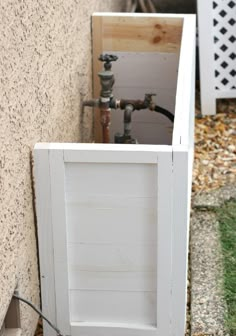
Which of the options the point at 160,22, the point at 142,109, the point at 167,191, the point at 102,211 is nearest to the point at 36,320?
the point at 102,211

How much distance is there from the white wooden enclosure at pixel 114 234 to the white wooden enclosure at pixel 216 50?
198cm

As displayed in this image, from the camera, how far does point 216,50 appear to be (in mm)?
4777

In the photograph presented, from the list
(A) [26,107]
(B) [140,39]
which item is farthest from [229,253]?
(A) [26,107]

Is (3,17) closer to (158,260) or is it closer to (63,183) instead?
(63,183)

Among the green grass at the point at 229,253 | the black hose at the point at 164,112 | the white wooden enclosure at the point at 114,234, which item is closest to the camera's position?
the white wooden enclosure at the point at 114,234

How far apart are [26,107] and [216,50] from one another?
2.57 metres

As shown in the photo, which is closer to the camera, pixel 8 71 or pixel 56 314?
pixel 8 71

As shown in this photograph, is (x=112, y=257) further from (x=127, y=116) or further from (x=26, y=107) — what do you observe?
(x=127, y=116)

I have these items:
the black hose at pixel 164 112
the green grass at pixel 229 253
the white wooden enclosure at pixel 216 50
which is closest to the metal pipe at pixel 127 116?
the black hose at pixel 164 112

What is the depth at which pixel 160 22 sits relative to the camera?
12.1 feet

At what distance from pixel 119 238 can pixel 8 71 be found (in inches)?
27.2

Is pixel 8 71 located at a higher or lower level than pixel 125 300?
higher

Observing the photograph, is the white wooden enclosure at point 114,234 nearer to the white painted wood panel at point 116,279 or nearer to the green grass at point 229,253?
the white painted wood panel at point 116,279

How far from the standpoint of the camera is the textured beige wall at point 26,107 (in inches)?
86.6
